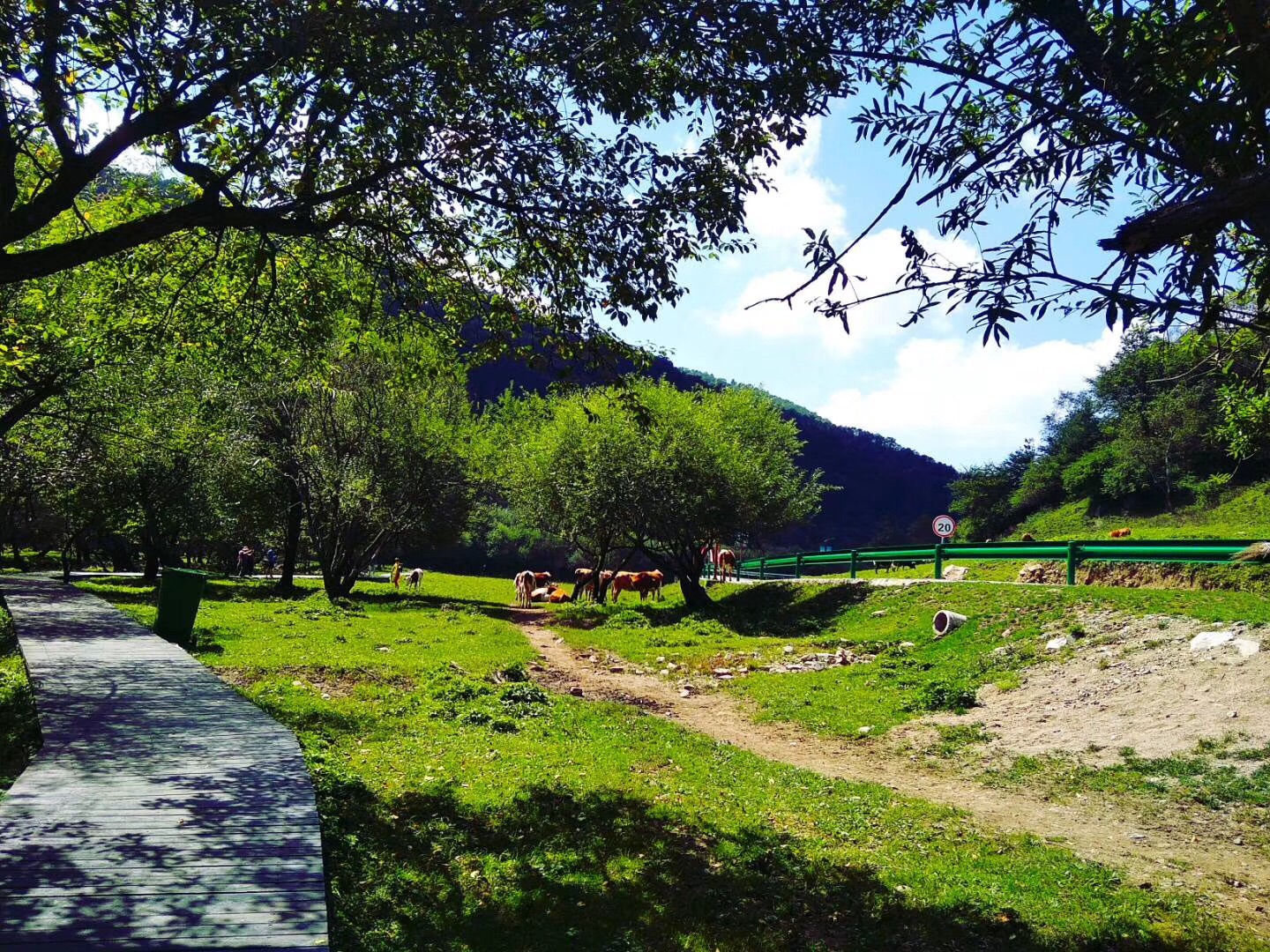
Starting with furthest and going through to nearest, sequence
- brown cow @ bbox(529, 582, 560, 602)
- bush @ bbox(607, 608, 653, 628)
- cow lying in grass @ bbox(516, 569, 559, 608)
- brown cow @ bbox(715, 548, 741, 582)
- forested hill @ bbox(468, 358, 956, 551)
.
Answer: forested hill @ bbox(468, 358, 956, 551)
brown cow @ bbox(529, 582, 560, 602)
brown cow @ bbox(715, 548, 741, 582)
cow lying in grass @ bbox(516, 569, 559, 608)
bush @ bbox(607, 608, 653, 628)

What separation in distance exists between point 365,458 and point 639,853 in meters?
27.6

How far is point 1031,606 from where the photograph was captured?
712 inches

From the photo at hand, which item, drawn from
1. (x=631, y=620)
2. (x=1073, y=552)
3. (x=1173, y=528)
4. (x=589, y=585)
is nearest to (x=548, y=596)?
(x=589, y=585)

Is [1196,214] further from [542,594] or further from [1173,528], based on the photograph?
[1173,528]

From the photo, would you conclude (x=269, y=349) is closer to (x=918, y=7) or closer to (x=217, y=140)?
(x=217, y=140)

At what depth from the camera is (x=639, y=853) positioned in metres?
7.56

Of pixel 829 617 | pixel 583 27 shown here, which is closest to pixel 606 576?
pixel 829 617

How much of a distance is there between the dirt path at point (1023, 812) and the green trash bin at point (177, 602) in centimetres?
781

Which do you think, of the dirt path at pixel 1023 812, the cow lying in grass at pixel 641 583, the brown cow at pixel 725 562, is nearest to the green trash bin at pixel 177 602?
the dirt path at pixel 1023 812

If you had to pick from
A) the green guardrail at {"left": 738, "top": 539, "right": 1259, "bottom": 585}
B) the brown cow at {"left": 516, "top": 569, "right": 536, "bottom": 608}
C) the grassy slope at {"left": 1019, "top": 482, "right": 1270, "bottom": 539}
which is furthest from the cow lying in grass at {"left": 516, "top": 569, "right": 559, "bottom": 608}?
the grassy slope at {"left": 1019, "top": 482, "right": 1270, "bottom": 539}

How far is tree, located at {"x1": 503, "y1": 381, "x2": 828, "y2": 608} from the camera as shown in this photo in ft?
105

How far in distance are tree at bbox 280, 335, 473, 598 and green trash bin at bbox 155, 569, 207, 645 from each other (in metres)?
13.4

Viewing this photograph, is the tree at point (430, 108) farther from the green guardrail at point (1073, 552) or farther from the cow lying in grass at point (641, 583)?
the cow lying in grass at point (641, 583)

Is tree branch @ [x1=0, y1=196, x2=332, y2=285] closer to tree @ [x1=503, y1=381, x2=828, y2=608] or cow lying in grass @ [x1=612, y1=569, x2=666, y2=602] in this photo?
tree @ [x1=503, y1=381, x2=828, y2=608]
